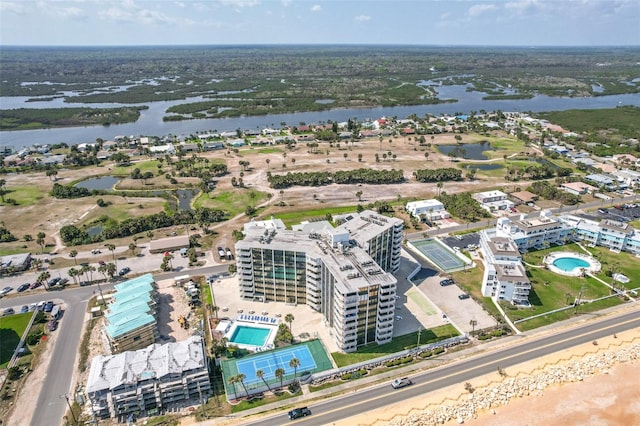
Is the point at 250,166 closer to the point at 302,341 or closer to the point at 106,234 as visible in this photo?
the point at 106,234

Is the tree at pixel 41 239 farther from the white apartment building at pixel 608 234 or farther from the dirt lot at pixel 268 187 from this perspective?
the white apartment building at pixel 608 234

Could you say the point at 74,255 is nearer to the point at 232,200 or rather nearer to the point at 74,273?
the point at 74,273

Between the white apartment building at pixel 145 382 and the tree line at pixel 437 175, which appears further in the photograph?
the tree line at pixel 437 175

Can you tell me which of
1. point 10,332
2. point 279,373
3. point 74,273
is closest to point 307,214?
point 74,273

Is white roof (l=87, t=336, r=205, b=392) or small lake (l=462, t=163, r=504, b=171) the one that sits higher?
small lake (l=462, t=163, r=504, b=171)

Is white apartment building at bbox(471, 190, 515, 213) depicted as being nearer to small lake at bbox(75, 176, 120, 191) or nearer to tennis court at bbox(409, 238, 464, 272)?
tennis court at bbox(409, 238, 464, 272)

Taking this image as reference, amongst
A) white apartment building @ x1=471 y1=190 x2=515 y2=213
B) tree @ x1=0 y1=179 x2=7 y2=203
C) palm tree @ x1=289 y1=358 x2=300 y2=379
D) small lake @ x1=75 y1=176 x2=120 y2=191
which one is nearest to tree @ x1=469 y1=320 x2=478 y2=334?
palm tree @ x1=289 y1=358 x2=300 y2=379

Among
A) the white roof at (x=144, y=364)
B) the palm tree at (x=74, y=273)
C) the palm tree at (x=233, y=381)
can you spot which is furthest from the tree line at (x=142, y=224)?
the palm tree at (x=233, y=381)
